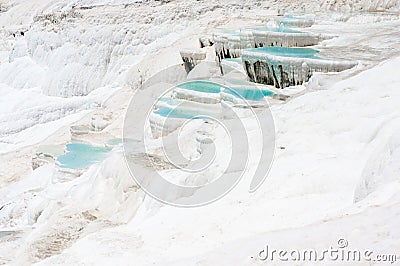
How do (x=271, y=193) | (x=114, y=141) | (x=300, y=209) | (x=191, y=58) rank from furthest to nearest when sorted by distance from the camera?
(x=191, y=58)
(x=114, y=141)
(x=271, y=193)
(x=300, y=209)

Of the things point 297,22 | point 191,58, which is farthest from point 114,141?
point 297,22

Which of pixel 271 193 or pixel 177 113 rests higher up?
pixel 271 193

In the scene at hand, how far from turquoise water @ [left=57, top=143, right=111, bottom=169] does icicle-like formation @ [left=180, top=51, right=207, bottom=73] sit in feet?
15.1

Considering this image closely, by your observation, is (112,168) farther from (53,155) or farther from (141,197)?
(53,155)

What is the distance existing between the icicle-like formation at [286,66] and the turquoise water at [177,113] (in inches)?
51.2

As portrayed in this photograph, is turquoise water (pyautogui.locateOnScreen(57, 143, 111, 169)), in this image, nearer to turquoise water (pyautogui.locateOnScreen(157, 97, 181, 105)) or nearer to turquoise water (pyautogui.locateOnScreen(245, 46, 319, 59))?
turquoise water (pyautogui.locateOnScreen(157, 97, 181, 105))

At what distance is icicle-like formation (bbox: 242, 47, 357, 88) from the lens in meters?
8.46

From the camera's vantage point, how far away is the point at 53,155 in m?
11.0

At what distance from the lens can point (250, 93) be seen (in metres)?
9.02

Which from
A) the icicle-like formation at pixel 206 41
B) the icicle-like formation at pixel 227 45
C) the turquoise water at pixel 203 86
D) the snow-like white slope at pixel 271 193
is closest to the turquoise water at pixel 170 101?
the turquoise water at pixel 203 86

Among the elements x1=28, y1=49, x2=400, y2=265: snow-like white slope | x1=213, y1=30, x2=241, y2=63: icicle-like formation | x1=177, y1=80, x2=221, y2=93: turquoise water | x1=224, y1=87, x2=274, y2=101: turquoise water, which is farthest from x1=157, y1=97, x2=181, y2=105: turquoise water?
x1=28, y1=49, x2=400, y2=265: snow-like white slope

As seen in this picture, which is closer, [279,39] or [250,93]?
[250,93]

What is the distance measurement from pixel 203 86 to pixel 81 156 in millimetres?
2890

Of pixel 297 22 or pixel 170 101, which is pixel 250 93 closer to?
pixel 170 101
